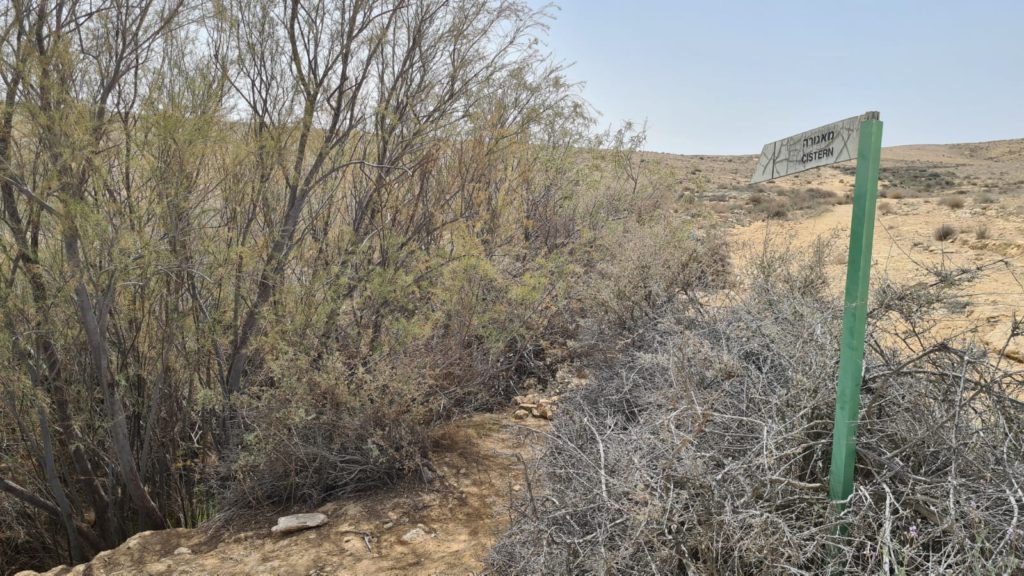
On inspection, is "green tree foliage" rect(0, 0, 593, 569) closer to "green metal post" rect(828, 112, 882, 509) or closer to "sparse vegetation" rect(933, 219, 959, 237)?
"green metal post" rect(828, 112, 882, 509)

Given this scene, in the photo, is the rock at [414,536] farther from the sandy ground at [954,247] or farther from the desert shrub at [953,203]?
the desert shrub at [953,203]

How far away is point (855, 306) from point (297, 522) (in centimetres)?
320

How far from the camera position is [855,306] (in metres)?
2.16

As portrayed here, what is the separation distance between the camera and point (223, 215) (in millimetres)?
4844

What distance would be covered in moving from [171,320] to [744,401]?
386 cm

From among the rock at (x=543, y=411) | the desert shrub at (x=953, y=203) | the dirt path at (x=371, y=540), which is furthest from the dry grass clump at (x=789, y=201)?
the dirt path at (x=371, y=540)

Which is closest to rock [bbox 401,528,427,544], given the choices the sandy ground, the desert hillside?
the desert hillside

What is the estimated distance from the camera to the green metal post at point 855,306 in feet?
6.79

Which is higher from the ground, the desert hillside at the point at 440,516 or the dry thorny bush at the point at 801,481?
the dry thorny bush at the point at 801,481

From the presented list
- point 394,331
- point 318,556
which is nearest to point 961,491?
point 318,556

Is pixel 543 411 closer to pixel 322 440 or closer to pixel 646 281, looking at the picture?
pixel 646 281

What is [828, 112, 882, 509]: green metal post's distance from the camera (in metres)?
2.07

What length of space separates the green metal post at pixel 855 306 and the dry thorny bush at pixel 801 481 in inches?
4.6

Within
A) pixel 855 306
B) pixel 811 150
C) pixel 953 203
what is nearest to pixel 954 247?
pixel 953 203
